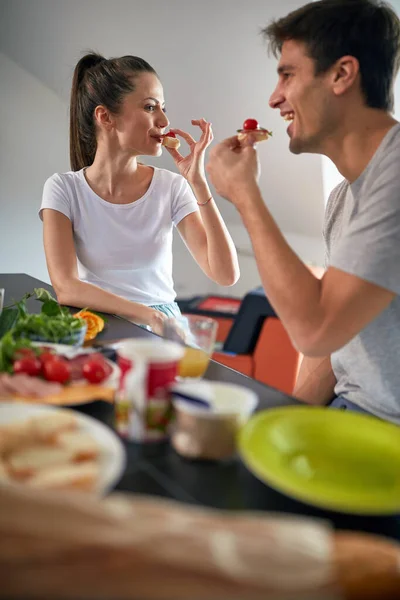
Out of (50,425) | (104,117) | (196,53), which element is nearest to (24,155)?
(196,53)

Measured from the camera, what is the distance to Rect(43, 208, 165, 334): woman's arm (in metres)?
1.65

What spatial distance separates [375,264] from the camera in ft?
3.25

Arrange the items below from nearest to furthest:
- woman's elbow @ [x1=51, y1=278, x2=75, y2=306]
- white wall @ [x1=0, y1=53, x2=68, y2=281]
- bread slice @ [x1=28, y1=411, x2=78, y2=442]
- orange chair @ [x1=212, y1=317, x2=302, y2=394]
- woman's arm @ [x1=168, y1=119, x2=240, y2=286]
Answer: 1. bread slice @ [x1=28, y1=411, x2=78, y2=442]
2. woman's elbow @ [x1=51, y1=278, x2=75, y2=306]
3. woman's arm @ [x1=168, y1=119, x2=240, y2=286]
4. orange chair @ [x1=212, y1=317, x2=302, y2=394]
5. white wall @ [x1=0, y1=53, x2=68, y2=281]

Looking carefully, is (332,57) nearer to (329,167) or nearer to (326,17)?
(326,17)

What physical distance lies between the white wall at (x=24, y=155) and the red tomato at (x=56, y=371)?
407cm

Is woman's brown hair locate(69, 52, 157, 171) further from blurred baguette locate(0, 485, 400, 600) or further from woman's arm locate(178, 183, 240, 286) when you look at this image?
blurred baguette locate(0, 485, 400, 600)

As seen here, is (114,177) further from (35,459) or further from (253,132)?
(35,459)

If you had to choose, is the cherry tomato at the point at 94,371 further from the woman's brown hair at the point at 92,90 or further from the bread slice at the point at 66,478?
the woman's brown hair at the point at 92,90

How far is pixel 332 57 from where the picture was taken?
1199mm

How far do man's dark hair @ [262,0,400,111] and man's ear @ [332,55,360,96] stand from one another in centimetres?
1

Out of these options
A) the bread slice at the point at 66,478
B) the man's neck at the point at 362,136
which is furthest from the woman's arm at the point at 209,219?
the bread slice at the point at 66,478

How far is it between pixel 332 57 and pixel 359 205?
32 cm

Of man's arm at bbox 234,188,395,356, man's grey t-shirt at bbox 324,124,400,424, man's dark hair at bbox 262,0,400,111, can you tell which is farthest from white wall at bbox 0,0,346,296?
man's arm at bbox 234,188,395,356

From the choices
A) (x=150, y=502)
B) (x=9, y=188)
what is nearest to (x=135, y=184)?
(x=150, y=502)
